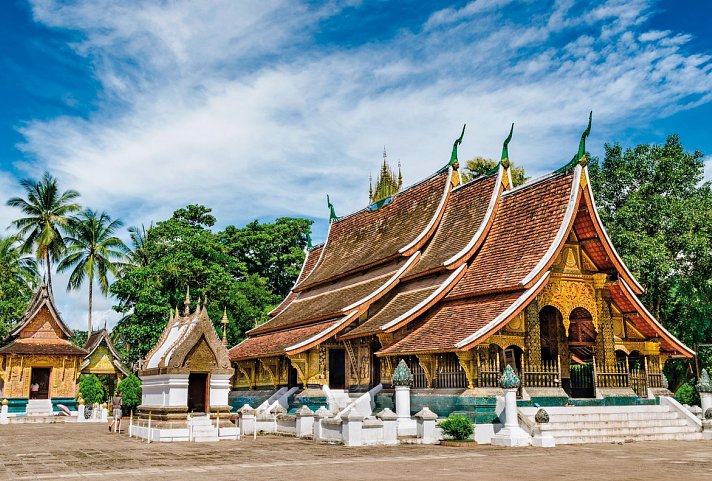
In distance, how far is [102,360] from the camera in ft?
122

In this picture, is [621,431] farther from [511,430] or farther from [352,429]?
[352,429]

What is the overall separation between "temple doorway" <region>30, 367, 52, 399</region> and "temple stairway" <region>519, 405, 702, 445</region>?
26813mm

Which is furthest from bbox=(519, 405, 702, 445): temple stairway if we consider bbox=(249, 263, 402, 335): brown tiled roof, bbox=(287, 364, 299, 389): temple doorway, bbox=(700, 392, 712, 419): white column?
bbox=(287, 364, 299, 389): temple doorway

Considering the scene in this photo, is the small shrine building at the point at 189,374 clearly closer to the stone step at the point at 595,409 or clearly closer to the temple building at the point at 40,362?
the stone step at the point at 595,409

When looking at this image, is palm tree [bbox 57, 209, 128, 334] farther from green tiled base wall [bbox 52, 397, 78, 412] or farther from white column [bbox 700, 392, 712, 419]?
white column [bbox 700, 392, 712, 419]

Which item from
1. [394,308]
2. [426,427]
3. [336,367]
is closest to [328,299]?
[336,367]

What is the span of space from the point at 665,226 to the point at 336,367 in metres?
15.4

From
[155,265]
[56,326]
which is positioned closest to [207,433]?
[155,265]

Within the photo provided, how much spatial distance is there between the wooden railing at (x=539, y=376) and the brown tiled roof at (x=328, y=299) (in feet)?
18.6

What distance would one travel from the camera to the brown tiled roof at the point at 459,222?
1892 centimetres

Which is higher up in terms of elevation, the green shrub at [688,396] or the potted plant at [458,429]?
the green shrub at [688,396]

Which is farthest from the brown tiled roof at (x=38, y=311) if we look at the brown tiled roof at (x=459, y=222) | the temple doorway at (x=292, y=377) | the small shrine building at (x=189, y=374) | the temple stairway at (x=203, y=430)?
the brown tiled roof at (x=459, y=222)

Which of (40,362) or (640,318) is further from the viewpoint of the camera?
(40,362)

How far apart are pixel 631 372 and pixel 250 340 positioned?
13.5 m
